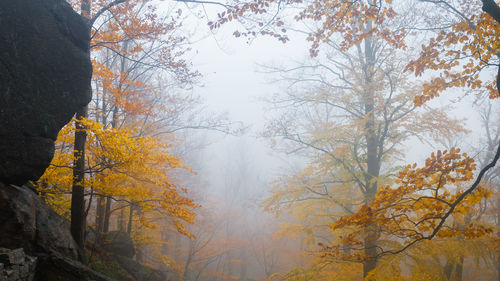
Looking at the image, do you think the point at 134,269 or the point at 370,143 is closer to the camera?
the point at 370,143

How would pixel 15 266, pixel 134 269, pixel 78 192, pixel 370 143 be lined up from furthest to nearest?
1. pixel 134 269
2. pixel 370 143
3. pixel 78 192
4. pixel 15 266

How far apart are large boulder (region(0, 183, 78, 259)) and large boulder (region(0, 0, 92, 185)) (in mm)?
289

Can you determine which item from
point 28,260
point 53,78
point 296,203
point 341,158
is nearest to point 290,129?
point 341,158

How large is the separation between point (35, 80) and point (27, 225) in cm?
220

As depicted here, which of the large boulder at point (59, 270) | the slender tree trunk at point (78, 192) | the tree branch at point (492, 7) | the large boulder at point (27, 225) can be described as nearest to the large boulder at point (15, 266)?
the large boulder at point (59, 270)

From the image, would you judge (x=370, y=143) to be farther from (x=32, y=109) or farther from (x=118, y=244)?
(x=118, y=244)

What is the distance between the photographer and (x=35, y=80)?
412 cm

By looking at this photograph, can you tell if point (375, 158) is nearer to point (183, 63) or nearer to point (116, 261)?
point (183, 63)

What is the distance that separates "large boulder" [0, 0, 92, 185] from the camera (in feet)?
12.6

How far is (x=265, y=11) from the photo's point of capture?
5047 millimetres

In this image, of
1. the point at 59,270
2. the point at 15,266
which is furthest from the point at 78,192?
the point at 15,266

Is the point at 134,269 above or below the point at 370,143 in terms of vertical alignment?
below

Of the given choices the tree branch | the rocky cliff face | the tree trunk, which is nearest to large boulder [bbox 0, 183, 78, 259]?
the rocky cliff face

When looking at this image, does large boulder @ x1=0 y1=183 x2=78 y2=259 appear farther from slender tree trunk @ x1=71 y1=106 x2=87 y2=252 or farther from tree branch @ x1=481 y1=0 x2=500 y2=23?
Answer: tree branch @ x1=481 y1=0 x2=500 y2=23
